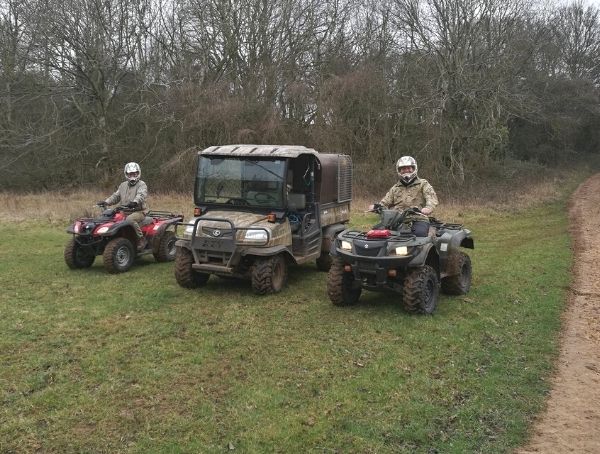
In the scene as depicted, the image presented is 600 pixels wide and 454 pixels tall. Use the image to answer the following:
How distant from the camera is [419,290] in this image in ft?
21.0

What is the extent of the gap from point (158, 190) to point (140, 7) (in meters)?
8.52

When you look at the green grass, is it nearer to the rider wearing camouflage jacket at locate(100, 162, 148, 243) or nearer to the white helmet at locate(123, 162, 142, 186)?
the rider wearing camouflage jacket at locate(100, 162, 148, 243)

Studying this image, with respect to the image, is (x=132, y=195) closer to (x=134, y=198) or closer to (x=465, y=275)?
(x=134, y=198)

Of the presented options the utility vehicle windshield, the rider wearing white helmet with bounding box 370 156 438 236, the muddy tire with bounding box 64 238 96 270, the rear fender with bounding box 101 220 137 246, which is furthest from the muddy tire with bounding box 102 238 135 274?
the rider wearing white helmet with bounding box 370 156 438 236

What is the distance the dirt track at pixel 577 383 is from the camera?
390 centimetres

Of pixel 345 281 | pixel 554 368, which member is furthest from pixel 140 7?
pixel 554 368

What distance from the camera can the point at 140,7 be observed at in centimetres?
2492

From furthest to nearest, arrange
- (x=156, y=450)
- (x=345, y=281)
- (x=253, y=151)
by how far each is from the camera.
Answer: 1. (x=253, y=151)
2. (x=345, y=281)
3. (x=156, y=450)

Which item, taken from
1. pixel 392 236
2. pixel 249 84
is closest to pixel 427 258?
pixel 392 236

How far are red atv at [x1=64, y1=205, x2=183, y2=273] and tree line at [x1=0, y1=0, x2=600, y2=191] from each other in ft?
41.2

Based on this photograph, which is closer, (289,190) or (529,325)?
(529,325)

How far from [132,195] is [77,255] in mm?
1336

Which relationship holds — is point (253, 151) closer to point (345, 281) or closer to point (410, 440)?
point (345, 281)

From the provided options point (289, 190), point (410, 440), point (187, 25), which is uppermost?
point (187, 25)
